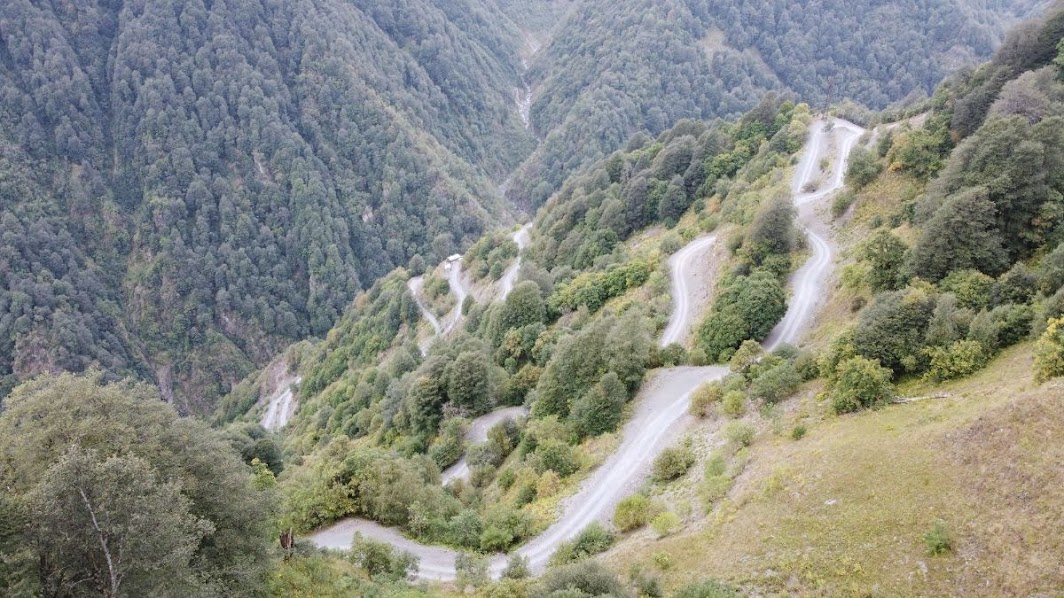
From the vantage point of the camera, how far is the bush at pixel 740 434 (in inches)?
1211

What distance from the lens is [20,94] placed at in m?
188

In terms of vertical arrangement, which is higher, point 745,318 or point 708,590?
point 745,318

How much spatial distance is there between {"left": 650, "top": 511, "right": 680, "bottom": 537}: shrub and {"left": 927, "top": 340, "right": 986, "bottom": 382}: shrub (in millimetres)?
13519

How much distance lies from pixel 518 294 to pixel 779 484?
4926 centimetres

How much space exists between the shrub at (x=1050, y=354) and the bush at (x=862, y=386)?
233 inches

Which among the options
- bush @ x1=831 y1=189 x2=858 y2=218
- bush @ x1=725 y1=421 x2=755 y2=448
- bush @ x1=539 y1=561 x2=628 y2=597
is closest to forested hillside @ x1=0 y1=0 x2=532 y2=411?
bush @ x1=831 y1=189 x2=858 y2=218

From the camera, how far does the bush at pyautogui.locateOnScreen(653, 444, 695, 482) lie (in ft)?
105

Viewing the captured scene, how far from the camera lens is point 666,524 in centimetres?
2639

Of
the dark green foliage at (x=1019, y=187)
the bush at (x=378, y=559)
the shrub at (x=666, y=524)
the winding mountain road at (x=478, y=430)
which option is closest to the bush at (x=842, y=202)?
the dark green foliage at (x=1019, y=187)

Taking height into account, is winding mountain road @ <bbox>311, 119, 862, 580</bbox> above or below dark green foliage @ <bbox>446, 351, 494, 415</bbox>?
above

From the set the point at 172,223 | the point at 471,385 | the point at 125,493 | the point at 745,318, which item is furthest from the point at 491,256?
the point at 172,223

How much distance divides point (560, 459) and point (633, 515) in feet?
30.7

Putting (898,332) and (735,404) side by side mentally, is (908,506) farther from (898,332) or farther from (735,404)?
(735,404)

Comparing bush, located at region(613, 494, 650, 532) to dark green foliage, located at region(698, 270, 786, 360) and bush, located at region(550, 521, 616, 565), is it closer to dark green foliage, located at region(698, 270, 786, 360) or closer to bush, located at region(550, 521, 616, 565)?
bush, located at region(550, 521, 616, 565)
